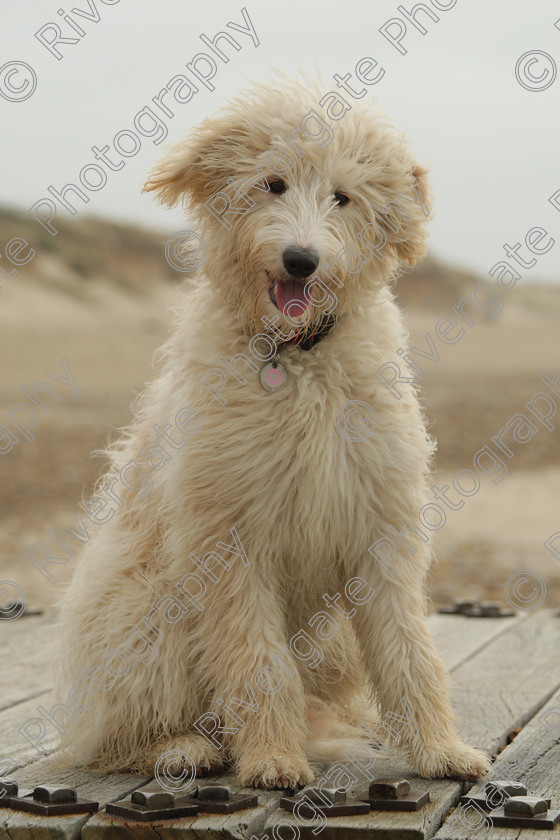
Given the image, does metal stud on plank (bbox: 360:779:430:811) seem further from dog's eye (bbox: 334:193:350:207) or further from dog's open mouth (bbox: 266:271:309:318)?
dog's eye (bbox: 334:193:350:207)

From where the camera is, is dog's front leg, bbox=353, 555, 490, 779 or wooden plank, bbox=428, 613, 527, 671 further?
wooden plank, bbox=428, 613, 527, 671

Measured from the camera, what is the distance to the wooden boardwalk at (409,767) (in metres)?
2.39

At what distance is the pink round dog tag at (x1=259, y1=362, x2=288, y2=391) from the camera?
2.85 meters

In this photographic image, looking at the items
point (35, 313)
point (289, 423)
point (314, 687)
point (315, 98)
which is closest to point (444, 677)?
point (314, 687)

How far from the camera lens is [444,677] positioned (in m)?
3.02

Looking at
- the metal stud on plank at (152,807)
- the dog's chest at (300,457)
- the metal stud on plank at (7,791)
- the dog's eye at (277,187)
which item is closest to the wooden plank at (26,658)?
the metal stud on plank at (7,791)

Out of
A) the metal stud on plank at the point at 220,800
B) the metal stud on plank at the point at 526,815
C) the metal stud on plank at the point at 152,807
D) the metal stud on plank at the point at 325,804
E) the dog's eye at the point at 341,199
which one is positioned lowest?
the metal stud on plank at the point at 152,807

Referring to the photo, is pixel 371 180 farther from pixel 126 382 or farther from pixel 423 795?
pixel 126 382

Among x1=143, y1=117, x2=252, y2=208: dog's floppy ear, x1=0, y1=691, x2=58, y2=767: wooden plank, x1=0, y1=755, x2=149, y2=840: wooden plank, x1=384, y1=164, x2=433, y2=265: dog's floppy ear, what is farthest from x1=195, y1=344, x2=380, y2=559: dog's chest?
x1=0, y1=691, x2=58, y2=767: wooden plank

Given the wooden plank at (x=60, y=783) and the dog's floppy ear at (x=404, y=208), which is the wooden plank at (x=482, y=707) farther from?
the dog's floppy ear at (x=404, y=208)

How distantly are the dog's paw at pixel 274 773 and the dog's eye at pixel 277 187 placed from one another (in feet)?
5.24

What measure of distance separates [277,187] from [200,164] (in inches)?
11.0

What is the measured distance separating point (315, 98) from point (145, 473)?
1261 mm

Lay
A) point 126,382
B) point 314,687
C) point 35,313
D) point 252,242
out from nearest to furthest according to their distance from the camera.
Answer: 1. point 252,242
2. point 314,687
3. point 126,382
4. point 35,313
